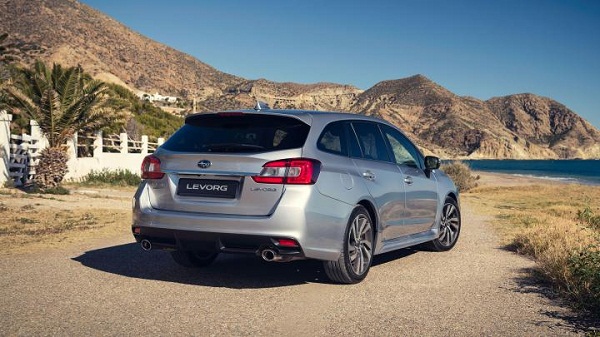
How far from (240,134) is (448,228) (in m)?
4.52

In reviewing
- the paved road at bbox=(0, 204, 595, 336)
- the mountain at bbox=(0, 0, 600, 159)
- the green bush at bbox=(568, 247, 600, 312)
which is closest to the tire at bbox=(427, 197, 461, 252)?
the paved road at bbox=(0, 204, 595, 336)

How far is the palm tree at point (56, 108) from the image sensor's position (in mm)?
20406

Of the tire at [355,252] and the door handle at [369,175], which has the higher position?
the door handle at [369,175]

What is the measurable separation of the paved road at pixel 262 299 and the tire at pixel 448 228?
0.79 m

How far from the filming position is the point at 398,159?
8320 millimetres

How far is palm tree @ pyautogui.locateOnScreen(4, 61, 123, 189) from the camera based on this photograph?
803 inches

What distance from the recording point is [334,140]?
6840 mm

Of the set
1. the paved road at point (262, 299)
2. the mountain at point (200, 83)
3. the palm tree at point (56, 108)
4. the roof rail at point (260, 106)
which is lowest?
the paved road at point (262, 299)

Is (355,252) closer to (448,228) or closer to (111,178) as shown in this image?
(448,228)

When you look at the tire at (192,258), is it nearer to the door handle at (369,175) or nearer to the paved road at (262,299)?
the paved road at (262,299)

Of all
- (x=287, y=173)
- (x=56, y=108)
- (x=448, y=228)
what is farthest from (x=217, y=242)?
(x=56, y=108)

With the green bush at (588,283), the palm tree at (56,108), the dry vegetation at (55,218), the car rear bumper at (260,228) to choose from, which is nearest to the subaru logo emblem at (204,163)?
the car rear bumper at (260,228)

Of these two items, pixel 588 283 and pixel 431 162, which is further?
pixel 431 162

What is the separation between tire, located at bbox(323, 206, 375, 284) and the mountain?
34.3 metres
